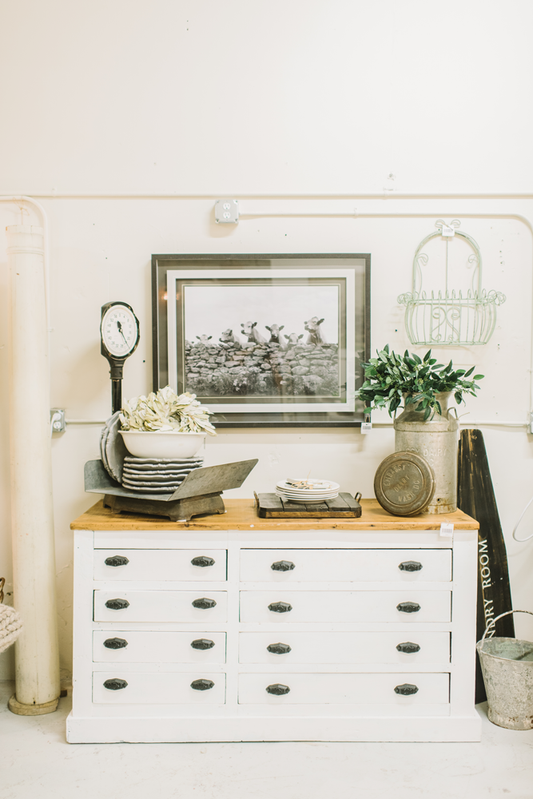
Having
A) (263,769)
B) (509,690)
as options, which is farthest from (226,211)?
(509,690)

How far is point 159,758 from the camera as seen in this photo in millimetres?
1953

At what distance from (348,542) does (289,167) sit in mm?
1634

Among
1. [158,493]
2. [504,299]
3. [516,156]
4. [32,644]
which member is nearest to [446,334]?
[504,299]

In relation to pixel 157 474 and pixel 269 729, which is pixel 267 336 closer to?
pixel 157 474

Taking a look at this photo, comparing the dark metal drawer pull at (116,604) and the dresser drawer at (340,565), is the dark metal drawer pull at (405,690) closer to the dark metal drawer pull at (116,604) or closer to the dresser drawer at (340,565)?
the dresser drawer at (340,565)

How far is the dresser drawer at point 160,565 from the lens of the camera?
2047mm

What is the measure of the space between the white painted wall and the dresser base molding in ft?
1.90

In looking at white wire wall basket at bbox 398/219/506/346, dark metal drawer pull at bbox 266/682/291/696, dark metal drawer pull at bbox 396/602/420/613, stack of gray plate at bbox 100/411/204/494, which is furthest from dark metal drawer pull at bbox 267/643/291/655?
white wire wall basket at bbox 398/219/506/346

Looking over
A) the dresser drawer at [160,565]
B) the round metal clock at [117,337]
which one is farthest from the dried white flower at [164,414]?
the dresser drawer at [160,565]

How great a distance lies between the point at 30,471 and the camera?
2.24 metres

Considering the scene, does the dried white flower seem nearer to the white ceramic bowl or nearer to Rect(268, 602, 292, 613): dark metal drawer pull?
the white ceramic bowl

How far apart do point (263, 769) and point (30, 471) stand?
4.57 feet

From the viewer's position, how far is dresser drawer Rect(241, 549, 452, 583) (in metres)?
2.06

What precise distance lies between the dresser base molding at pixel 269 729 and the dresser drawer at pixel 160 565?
1.69 feet
